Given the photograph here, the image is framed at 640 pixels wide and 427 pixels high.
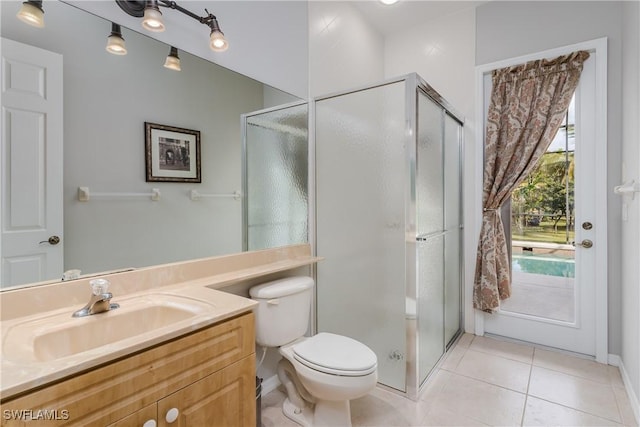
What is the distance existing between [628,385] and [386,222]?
5.73 feet

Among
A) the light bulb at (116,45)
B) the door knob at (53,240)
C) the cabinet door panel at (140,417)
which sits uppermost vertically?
the light bulb at (116,45)

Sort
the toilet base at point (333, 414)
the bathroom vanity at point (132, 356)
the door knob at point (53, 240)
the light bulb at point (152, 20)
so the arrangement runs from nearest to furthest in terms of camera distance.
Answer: the bathroom vanity at point (132, 356) → the door knob at point (53, 240) → the light bulb at point (152, 20) → the toilet base at point (333, 414)

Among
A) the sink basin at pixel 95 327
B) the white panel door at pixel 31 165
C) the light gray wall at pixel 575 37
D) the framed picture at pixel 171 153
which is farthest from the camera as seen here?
the light gray wall at pixel 575 37

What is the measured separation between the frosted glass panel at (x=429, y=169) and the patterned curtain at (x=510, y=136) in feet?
1.98

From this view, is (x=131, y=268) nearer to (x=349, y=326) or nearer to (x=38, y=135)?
(x=38, y=135)

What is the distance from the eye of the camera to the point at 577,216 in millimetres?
2348

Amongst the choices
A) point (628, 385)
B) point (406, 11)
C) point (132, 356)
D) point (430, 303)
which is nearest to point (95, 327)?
point (132, 356)

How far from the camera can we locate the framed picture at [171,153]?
1.39 m

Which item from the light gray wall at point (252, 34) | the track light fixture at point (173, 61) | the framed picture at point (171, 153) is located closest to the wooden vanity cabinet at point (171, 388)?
the framed picture at point (171, 153)

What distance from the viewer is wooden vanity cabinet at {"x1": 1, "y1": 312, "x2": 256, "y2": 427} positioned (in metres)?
0.72

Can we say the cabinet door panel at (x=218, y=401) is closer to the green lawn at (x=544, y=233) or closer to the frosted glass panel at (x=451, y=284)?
the frosted glass panel at (x=451, y=284)

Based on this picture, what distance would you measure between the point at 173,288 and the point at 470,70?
2.82 metres

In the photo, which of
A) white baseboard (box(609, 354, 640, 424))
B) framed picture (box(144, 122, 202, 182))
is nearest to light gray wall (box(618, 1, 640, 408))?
white baseboard (box(609, 354, 640, 424))

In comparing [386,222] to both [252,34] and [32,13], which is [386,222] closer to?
[252,34]
